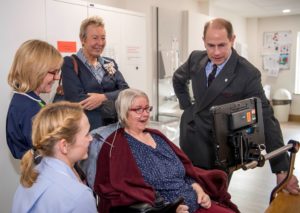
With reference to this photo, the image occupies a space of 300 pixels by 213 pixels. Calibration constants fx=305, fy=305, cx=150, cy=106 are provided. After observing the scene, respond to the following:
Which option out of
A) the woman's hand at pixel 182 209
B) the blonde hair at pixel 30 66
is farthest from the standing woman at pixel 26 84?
the woman's hand at pixel 182 209

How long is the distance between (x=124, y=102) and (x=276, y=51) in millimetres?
6532

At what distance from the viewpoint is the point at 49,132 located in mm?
1111

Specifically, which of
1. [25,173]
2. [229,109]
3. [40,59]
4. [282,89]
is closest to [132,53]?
[40,59]

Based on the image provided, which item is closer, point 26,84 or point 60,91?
point 26,84

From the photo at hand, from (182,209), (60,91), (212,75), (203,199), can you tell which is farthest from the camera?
(60,91)

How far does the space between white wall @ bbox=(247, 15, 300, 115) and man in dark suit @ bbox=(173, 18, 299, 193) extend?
19.8 ft

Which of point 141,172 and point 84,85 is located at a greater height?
point 84,85

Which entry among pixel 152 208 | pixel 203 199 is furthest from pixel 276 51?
pixel 152 208

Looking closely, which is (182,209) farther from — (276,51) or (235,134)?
(276,51)

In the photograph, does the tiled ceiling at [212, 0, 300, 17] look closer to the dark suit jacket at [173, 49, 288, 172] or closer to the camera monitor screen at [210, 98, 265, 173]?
the dark suit jacket at [173, 49, 288, 172]

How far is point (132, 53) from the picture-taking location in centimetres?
319

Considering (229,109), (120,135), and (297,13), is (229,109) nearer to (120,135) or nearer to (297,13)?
(120,135)

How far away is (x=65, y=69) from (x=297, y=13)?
6443 mm

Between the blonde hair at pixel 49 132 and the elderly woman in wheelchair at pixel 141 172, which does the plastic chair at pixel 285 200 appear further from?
the blonde hair at pixel 49 132
